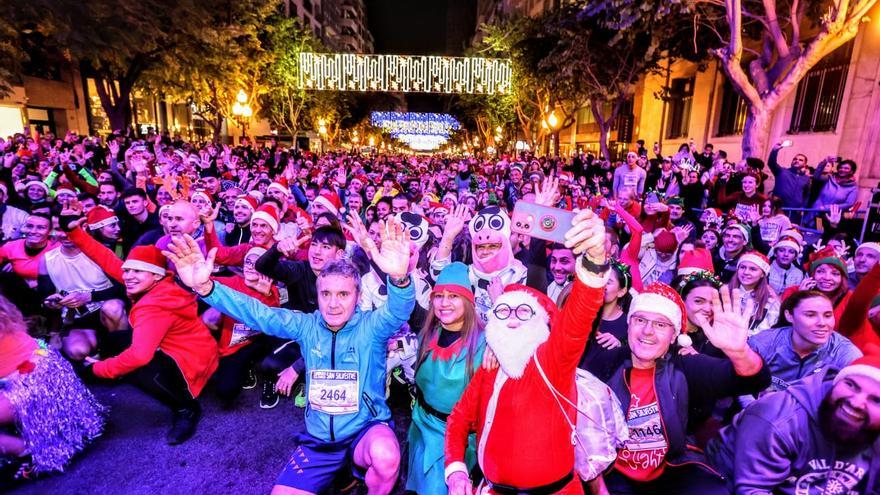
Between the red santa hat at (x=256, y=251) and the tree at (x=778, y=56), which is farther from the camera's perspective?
the tree at (x=778, y=56)

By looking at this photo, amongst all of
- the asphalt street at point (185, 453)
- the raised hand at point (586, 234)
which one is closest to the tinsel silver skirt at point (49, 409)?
the asphalt street at point (185, 453)

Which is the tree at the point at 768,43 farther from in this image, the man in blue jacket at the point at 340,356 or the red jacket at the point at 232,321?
the man in blue jacket at the point at 340,356

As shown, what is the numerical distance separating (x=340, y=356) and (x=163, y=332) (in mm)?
1807

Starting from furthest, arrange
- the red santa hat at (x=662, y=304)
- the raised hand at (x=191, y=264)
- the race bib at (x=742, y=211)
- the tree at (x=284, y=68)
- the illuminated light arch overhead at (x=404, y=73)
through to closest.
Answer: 1. the illuminated light arch overhead at (x=404, y=73)
2. the tree at (x=284, y=68)
3. the race bib at (x=742, y=211)
4. the raised hand at (x=191, y=264)
5. the red santa hat at (x=662, y=304)

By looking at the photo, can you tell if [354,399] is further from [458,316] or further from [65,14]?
[65,14]

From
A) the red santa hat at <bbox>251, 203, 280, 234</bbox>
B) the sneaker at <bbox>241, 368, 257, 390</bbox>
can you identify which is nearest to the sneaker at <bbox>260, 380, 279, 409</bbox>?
the sneaker at <bbox>241, 368, 257, 390</bbox>

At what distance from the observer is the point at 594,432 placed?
2.27 m

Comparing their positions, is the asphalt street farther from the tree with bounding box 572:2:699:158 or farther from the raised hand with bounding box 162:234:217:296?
the tree with bounding box 572:2:699:158

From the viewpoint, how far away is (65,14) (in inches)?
462

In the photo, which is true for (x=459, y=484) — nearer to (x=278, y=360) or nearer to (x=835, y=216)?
(x=278, y=360)

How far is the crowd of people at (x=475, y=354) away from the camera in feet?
7.45

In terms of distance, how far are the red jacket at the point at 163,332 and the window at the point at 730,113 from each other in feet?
62.2

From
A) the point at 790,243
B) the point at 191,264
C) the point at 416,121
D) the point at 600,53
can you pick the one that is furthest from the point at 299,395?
the point at 416,121

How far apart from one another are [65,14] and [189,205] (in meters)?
10.9
